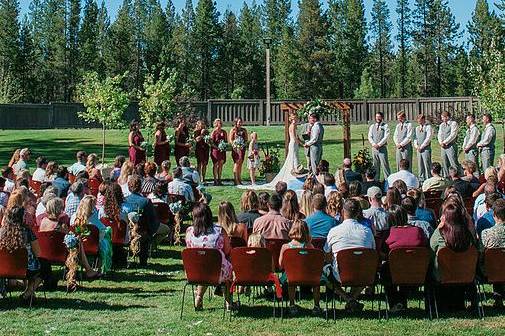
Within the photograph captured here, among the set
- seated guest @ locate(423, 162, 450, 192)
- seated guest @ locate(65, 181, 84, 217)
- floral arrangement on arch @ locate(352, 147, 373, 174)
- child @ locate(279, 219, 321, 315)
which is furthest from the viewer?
floral arrangement on arch @ locate(352, 147, 373, 174)

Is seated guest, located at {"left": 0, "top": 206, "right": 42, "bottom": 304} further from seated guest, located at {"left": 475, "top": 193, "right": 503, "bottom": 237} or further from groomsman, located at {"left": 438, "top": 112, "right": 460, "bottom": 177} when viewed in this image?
groomsman, located at {"left": 438, "top": 112, "right": 460, "bottom": 177}

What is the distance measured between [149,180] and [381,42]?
64.4 m

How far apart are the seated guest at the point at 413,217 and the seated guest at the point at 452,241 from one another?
386 mm

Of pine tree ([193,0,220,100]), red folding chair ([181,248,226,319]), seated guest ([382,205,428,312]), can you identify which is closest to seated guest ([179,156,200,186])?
red folding chair ([181,248,226,319])

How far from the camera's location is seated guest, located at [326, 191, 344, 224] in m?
10.1

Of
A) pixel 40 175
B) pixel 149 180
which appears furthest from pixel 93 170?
pixel 149 180

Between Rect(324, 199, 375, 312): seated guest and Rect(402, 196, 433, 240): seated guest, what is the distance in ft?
2.36

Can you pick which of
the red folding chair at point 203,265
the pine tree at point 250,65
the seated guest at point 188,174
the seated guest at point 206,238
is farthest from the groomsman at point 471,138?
the pine tree at point 250,65

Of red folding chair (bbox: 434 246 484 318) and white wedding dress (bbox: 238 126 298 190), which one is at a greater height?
white wedding dress (bbox: 238 126 298 190)

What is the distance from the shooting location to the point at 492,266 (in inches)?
351

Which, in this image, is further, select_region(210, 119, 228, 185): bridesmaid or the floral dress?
select_region(210, 119, 228, 185): bridesmaid

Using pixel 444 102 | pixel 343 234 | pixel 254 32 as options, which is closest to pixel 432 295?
pixel 343 234

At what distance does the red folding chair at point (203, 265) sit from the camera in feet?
29.1

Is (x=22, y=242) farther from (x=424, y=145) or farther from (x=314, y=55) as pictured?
(x=314, y=55)
